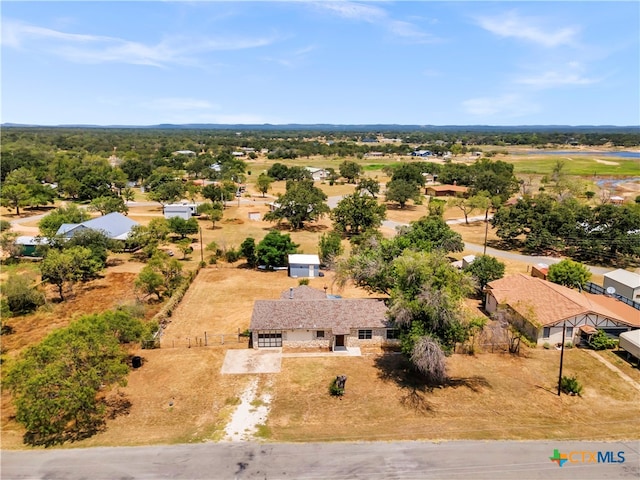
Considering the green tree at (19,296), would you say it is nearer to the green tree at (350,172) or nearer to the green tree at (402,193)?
the green tree at (402,193)

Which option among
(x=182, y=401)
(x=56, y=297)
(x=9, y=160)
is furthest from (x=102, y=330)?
(x=9, y=160)

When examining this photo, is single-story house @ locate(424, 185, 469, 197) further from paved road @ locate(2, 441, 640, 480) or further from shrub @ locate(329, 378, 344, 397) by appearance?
paved road @ locate(2, 441, 640, 480)

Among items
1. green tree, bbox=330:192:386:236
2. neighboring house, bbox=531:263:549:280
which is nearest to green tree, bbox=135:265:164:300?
green tree, bbox=330:192:386:236

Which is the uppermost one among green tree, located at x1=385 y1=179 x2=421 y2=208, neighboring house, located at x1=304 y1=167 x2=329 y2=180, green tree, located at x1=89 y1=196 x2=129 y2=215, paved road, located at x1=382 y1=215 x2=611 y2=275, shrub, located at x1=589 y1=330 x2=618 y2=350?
neighboring house, located at x1=304 y1=167 x2=329 y2=180

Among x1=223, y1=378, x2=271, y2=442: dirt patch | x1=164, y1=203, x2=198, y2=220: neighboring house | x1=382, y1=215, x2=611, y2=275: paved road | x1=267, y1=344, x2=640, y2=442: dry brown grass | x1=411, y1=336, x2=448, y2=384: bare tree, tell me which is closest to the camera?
x1=223, y1=378, x2=271, y2=442: dirt patch

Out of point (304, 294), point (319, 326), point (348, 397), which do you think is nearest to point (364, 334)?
point (319, 326)

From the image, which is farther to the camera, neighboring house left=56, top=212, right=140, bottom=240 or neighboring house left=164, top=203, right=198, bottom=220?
neighboring house left=164, top=203, right=198, bottom=220

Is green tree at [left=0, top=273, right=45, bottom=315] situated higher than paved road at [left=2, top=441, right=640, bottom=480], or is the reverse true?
green tree at [left=0, top=273, right=45, bottom=315]

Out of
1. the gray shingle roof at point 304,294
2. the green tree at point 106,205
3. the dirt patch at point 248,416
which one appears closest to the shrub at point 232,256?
the gray shingle roof at point 304,294
